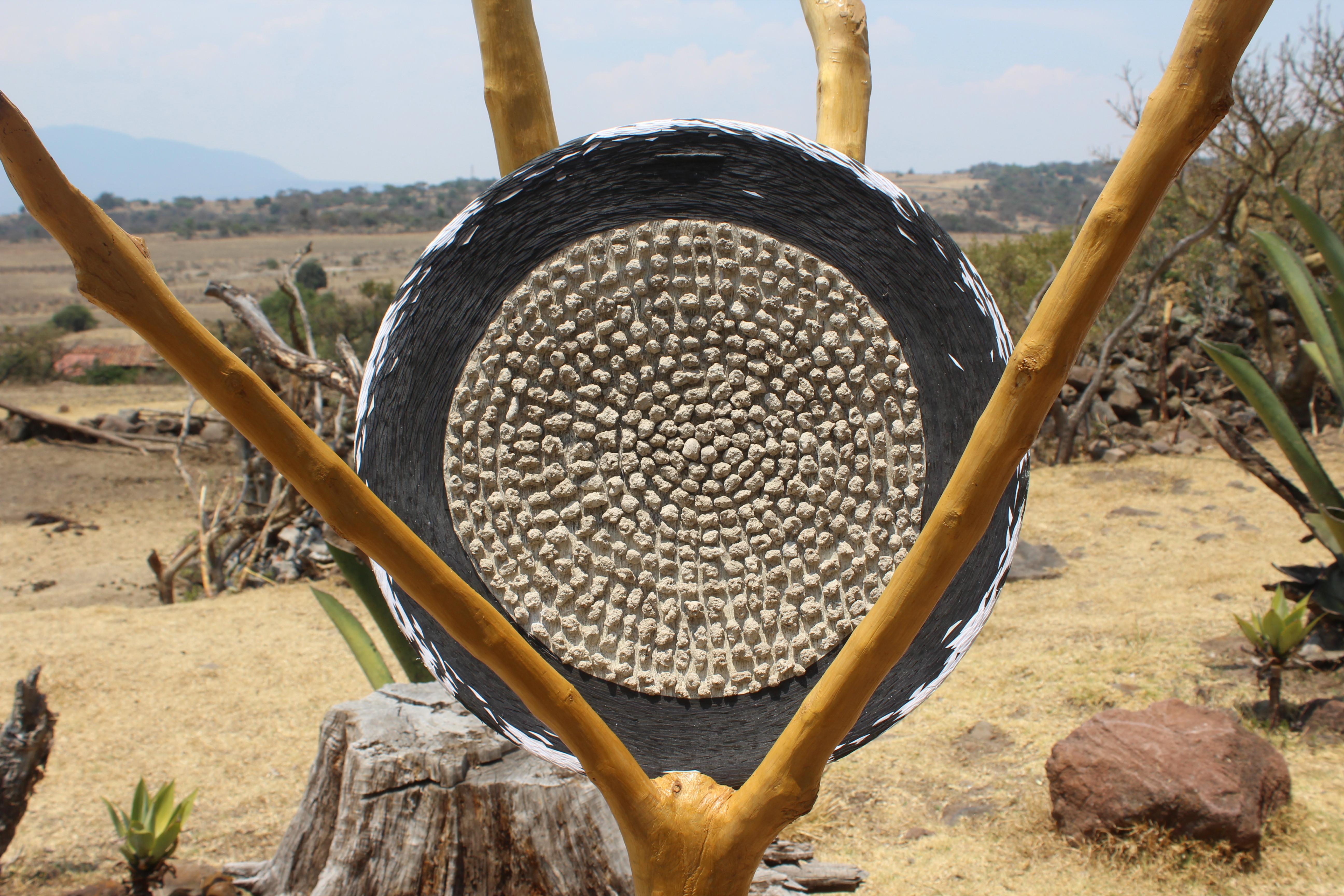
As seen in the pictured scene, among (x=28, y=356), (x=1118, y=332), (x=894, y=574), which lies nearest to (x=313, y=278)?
(x=28, y=356)

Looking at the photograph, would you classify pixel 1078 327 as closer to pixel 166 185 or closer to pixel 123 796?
pixel 123 796

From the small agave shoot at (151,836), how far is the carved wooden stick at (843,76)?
1612 mm

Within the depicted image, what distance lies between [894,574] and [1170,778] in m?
1.29

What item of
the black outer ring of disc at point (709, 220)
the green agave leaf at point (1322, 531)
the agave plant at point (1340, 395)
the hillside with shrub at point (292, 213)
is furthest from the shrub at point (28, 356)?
the hillside with shrub at point (292, 213)

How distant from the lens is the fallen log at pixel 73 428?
283 inches

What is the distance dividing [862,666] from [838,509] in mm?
316

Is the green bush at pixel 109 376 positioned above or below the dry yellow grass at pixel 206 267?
below

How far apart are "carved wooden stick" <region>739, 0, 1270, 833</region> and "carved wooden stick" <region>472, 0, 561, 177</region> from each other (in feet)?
2.56

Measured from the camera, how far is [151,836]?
1534 mm

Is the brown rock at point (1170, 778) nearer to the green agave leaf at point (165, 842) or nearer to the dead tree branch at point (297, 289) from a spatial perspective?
the green agave leaf at point (165, 842)

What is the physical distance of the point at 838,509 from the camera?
3.51 feet

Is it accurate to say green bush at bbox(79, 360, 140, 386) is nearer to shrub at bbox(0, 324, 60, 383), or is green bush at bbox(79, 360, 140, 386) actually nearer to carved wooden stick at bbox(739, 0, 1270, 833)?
shrub at bbox(0, 324, 60, 383)

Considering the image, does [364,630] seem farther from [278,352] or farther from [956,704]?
[956,704]

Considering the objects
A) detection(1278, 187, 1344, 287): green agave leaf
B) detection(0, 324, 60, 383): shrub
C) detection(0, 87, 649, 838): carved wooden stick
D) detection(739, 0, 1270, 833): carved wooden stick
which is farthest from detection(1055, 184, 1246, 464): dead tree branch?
detection(0, 324, 60, 383): shrub
